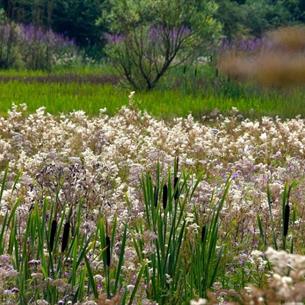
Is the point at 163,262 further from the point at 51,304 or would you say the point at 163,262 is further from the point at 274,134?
the point at 274,134

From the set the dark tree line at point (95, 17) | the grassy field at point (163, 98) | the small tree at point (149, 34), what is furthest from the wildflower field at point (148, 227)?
the dark tree line at point (95, 17)

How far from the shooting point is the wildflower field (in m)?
3.77

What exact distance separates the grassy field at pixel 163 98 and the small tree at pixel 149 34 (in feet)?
1.35

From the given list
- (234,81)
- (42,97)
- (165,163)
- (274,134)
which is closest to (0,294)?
(165,163)

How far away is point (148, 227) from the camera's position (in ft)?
15.3

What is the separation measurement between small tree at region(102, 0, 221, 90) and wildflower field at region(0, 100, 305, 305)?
8.43 meters

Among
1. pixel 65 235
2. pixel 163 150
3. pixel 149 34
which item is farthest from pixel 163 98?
pixel 65 235

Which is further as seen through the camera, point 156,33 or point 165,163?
point 156,33

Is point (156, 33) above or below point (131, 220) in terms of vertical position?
above

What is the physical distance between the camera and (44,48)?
2664cm

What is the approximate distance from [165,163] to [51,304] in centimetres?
271

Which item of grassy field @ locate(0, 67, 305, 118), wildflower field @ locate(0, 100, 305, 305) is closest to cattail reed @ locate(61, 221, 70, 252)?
wildflower field @ locate(0, 100, 305, 305)

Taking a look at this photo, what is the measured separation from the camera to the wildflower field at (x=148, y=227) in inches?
148

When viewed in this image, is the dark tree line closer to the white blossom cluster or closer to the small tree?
the small tree
